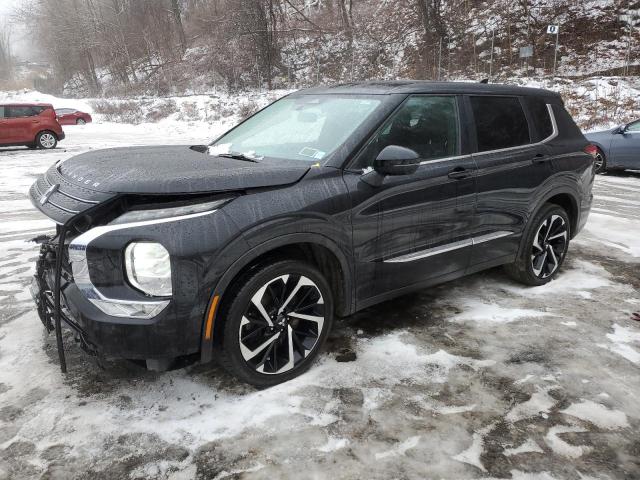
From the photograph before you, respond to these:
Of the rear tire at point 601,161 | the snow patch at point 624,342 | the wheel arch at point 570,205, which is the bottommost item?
the rear tire at point 601,161

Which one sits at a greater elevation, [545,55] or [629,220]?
[545,55]

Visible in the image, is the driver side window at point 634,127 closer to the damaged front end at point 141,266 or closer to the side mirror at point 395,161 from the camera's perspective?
the side mirror at point 395,161

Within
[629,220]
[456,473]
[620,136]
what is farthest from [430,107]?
[620,136]

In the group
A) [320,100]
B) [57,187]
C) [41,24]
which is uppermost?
[41,24]

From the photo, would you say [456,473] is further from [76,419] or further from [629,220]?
[629,220]

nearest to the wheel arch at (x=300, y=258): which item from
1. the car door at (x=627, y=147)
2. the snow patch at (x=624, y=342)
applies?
the snow patch at (x=624, y=342)

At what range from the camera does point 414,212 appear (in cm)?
320

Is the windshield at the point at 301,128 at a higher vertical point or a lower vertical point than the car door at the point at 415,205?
higher

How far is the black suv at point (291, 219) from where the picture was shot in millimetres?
2359

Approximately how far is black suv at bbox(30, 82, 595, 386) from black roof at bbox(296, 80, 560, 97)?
2cm

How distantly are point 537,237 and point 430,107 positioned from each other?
168 cm

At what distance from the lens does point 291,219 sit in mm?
2641

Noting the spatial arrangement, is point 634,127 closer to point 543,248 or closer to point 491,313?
point 543,248

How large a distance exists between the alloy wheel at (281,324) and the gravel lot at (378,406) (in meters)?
0.17
